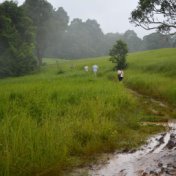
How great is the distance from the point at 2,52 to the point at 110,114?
35090 mm

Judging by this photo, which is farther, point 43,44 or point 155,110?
point 43,44

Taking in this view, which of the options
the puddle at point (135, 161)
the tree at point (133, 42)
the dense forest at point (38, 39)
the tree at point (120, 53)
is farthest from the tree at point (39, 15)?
the puddle at point (135, 161)

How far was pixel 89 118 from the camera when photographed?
10.7 metres

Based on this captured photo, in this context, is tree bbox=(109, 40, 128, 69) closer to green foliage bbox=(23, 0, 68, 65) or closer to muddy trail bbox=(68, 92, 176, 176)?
green foliage bbox=(23, 0, 68, 65)

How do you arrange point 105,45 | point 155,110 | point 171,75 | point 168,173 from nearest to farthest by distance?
point 168,173, point 155,110, point 171,75, point 105,45

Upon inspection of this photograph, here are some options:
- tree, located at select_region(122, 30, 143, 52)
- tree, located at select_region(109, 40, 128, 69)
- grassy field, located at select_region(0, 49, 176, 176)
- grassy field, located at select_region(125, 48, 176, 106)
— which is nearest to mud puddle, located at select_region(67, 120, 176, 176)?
grassy field, located at select_region(0, 49, 176, 176)

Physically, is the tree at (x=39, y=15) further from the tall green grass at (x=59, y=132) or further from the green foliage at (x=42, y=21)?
the tall green grass at (x=59, y=132)

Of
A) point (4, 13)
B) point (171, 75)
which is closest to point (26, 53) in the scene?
point (4, 13)

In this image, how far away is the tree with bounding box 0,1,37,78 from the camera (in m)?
44.7

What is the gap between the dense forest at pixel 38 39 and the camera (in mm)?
45000

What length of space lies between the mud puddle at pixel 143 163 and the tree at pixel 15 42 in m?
36.7

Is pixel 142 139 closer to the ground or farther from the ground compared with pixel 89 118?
closer to the ground

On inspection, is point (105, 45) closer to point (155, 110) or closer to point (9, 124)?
point (155, 110)

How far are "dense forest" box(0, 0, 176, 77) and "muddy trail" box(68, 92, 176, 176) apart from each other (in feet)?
71.1
